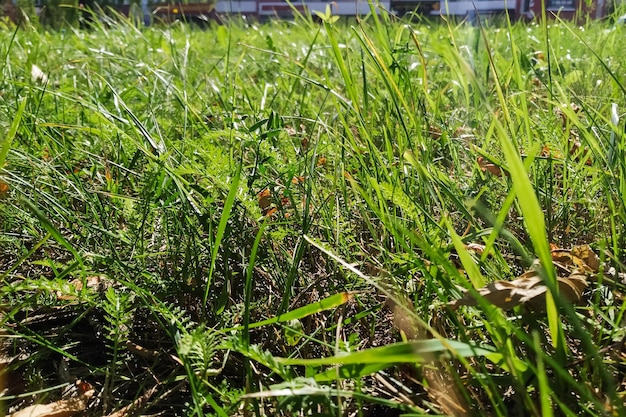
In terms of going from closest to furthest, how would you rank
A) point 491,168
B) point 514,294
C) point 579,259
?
point 514,294, point 579,259, point 491,168

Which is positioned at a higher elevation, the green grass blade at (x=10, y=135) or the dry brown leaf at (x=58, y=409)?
the green grass blade at (x=10, y=135)

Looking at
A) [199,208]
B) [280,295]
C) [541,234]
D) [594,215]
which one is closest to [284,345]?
[280,295]

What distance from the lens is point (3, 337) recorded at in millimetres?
783

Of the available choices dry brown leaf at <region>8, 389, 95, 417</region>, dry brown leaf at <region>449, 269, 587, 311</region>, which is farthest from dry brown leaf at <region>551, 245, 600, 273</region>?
dry brown leaf at <region>8, 389, 95, 417</region>

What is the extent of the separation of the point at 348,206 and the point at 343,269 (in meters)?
0.16

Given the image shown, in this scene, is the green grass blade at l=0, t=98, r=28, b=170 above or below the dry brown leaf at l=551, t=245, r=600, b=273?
above

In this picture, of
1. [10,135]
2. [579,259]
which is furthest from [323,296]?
[10,135]

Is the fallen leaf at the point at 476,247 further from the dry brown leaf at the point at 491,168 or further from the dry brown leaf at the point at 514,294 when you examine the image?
the dry brown leaf at the point at 491,168

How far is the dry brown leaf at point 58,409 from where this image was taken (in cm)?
69

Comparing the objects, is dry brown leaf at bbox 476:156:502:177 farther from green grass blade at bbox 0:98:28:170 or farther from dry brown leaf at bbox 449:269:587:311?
green grass blade at bbox 0:98:28:170

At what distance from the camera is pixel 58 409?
2.27 feet

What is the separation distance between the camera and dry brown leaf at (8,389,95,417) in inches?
27.1

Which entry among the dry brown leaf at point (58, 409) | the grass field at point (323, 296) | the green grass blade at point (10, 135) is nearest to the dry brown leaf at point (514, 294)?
the grass field at point (323, 296)

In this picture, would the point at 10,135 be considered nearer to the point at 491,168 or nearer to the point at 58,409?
the point at 58,409
